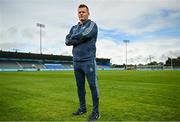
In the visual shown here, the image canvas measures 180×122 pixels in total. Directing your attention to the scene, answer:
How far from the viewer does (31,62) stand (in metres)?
73.3

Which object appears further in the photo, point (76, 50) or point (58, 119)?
point (76, 50)

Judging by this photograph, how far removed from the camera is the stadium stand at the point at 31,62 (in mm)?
65062

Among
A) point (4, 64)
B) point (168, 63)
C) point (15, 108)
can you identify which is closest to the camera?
point (15, 108)

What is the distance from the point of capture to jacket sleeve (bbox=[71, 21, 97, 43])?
3.88 meters

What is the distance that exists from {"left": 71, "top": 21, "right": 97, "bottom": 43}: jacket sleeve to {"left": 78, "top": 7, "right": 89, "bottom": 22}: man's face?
0.64 ft

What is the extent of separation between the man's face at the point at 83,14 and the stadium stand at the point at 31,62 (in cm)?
5998

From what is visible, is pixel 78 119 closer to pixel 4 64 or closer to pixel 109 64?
pixel 4 64

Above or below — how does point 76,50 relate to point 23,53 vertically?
below

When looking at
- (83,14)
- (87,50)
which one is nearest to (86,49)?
(87,50)

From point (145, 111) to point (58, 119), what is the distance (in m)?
1.85

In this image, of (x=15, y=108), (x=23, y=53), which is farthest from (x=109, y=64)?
(x=15, y=108)

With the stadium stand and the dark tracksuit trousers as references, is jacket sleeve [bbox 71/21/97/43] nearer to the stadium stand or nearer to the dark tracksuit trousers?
the dark tracksuit trousers

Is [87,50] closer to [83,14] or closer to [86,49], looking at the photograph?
[86,49]

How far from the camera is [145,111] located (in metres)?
4.45
